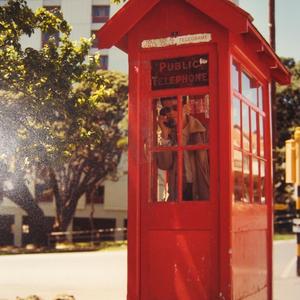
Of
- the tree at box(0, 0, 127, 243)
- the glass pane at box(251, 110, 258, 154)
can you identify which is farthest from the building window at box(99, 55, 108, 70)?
the glass pane at box(251, 110, 258, 154)

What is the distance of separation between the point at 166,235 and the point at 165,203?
272mm

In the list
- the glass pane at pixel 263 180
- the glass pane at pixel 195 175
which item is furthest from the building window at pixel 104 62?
the glass pane at pixel 195 175

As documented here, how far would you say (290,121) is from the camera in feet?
113

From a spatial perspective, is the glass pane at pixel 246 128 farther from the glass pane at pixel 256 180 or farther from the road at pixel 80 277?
the road at pixel 80 277

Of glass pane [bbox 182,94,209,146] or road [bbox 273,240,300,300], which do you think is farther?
road [bbox 273,240,300,300]

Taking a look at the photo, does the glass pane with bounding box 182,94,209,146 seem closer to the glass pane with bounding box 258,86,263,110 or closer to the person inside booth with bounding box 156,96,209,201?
the person inside booth with bounding box 156,96,209,201

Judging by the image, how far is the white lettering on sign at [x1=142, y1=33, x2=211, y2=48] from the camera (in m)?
5.11

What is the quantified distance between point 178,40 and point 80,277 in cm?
841

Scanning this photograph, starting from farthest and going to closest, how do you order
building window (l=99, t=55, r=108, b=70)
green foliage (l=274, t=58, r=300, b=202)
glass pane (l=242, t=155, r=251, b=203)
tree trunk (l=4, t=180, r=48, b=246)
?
green foliage (l=274, t=58, r=300, b=202) → building window (l=99, t=55, r=108, b=70) → tree trunk (l=4, t=180, r=48, b=246) → glass pane (l=242, t=155, r=251, b=203)

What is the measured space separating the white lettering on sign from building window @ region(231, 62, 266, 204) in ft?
1.23

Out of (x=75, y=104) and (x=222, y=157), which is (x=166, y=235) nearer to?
(x=222, y=157)

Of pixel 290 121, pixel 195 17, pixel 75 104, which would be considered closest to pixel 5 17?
pixel 75 104

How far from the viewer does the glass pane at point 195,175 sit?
5.06m

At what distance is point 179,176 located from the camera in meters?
5.11
